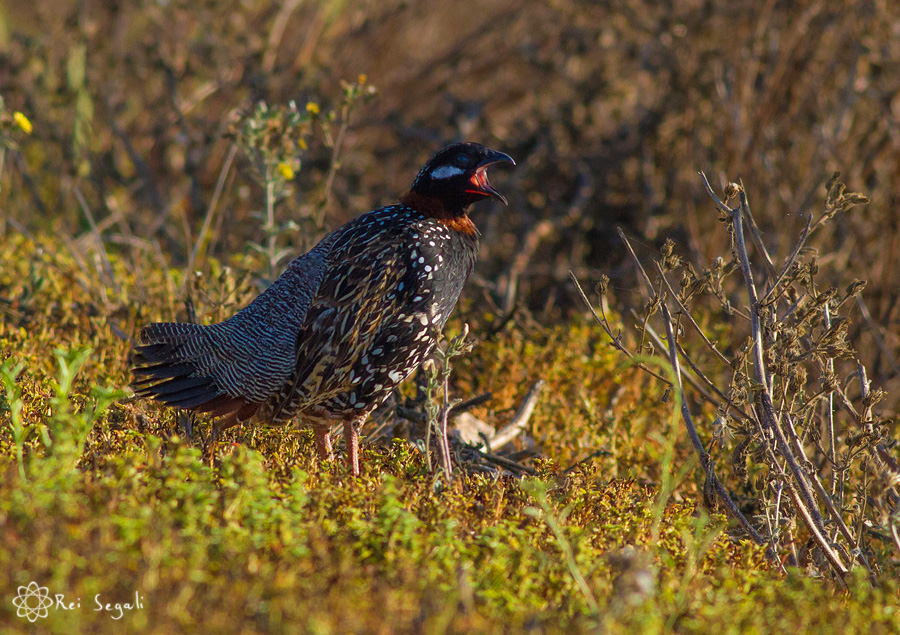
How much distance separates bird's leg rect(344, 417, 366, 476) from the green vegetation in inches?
6.5

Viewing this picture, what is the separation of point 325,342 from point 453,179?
1238 mm

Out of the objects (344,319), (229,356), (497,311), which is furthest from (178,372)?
(497,311)

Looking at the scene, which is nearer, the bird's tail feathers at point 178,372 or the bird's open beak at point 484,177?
the bird's tail feathers at point 178,372

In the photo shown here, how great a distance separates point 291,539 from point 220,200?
7.17 metres

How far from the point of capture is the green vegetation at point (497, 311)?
2953mm

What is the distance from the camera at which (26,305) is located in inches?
238

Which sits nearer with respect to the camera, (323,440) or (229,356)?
(229,356)

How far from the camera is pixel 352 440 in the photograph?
15.6 ft

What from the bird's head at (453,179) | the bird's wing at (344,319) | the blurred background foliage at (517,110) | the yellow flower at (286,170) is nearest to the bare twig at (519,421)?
the bird's wing at (344,319)

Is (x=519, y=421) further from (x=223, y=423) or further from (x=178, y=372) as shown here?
(x=178, y=372)

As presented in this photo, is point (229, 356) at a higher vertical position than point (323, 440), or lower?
higher

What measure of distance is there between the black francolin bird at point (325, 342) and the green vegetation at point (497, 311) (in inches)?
8.9

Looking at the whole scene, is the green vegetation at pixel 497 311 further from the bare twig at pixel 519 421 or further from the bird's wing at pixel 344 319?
the bird's wing at pixel 344 319

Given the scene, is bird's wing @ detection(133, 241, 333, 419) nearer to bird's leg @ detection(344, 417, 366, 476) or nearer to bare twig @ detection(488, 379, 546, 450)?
bird's leg @ detection(344, 417, 366, 476)
